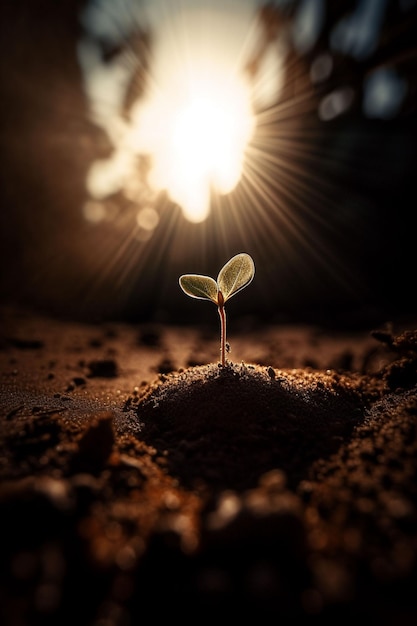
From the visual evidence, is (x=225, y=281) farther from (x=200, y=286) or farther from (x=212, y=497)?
(x=212, y=497)

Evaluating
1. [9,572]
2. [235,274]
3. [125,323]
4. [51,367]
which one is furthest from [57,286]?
[9,572]

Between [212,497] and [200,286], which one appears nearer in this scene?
[212,497]

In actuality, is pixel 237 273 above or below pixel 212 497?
above

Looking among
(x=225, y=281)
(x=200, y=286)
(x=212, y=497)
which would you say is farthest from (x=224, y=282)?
(x=212, y=497)

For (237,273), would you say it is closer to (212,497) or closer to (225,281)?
(225,281)

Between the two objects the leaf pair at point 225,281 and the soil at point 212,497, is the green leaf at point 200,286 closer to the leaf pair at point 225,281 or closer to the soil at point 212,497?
the leaf pair at point 225,281

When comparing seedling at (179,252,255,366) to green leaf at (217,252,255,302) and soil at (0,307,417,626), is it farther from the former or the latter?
soil at (0,307,417,626)

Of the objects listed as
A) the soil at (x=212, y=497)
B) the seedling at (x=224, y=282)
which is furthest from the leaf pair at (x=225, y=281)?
the soil at (x=212, y=497)

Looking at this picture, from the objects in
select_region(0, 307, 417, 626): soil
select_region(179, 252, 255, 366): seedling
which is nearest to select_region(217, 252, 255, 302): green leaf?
select_region(179, 252, 255, 366): seedling
